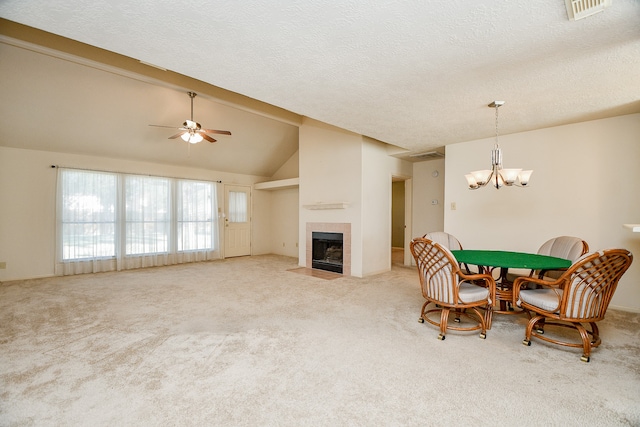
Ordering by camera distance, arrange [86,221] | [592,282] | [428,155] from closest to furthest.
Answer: [592,282] < [86,221] < [428,155]

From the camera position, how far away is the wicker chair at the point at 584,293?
2.15m

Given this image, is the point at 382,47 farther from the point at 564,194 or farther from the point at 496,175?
the point at 564,194

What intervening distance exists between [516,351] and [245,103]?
5.01 m

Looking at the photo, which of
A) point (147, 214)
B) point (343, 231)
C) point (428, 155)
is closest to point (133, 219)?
point (147, 214)

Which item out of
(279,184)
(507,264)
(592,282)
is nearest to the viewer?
(592,282)

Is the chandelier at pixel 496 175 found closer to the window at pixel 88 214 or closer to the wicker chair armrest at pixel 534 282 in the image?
the wicker chair armrest at pixel 534 282

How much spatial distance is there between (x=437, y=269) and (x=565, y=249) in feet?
5.48

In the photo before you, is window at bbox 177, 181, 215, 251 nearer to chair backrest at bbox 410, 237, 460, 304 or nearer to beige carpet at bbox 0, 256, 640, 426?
beige carpet at bbox 0, 256, 640, 426

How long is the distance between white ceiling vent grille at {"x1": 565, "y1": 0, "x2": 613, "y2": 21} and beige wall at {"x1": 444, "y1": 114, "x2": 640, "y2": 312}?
8.94 ft

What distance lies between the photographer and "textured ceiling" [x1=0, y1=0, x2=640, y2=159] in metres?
1.65

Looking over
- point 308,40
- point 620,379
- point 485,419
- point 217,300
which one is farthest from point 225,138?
point 620,379

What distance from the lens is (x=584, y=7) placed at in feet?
5.22

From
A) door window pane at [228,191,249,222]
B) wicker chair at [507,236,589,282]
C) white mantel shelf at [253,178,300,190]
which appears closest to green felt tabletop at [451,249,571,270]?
wicker chair at [507,236,589,282]

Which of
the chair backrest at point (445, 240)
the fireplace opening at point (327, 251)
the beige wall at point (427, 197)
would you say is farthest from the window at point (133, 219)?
the chair backrest at point (445, 240)
